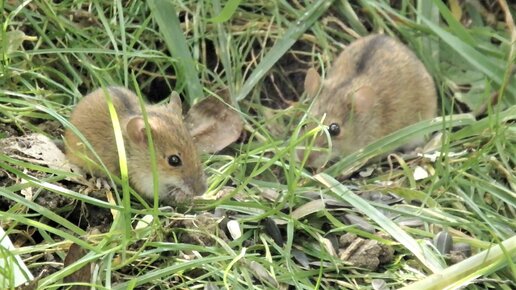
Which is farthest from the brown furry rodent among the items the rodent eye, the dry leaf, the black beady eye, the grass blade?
the black beady eye

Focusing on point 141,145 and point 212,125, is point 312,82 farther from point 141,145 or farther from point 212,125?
point 141,145

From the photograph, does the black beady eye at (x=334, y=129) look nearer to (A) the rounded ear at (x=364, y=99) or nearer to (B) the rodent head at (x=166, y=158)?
(A) the rounded ear at (x=364, y=99)

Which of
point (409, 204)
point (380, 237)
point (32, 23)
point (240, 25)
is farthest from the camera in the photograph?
point (240, 25)

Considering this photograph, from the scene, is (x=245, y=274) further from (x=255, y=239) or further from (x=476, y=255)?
(x=476, y=255)

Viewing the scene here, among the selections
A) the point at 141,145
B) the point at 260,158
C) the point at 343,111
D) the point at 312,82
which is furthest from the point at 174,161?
the point at 343,111

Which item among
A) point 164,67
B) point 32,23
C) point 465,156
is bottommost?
point 465,156

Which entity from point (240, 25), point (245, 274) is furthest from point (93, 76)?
point (245, 274)

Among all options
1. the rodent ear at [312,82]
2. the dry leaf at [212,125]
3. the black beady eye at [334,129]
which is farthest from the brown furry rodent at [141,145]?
the black beady eye at [334,129]
